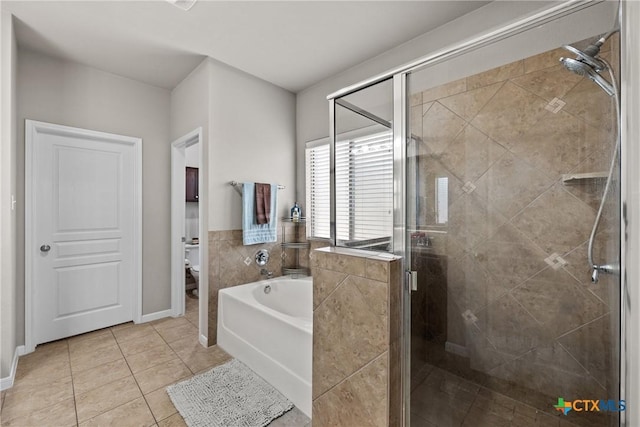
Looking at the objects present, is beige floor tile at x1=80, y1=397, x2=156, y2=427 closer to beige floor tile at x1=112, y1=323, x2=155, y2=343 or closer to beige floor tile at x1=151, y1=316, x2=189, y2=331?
beige floor tile at x1=112, y1=323, x2=155, y2=343

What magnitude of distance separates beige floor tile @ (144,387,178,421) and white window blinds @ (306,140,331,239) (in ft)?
6.23

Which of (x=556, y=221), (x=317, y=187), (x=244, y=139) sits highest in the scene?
(x=244, y=139)

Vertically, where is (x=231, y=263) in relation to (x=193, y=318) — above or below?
above

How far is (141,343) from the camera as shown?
2609 mm

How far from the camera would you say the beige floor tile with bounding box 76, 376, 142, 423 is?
5.62ft

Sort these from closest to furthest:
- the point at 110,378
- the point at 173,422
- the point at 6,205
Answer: the point at 173,422 → the point at 6,205 → the point at 110,378

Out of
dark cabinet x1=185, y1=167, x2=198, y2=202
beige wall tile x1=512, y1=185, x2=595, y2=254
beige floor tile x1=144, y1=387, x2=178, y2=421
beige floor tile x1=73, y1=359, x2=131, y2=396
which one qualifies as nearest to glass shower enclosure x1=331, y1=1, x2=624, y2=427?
beige wall tile x1=512, y1=185, x2=595, y2=254

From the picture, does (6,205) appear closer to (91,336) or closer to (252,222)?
(91,336)

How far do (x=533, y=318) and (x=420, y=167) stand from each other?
30.3 inches

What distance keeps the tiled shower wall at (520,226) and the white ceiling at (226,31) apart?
4.27 feet

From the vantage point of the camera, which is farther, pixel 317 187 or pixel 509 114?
pixel 317 187

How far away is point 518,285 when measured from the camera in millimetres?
1146

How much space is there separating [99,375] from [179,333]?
0.78 meters

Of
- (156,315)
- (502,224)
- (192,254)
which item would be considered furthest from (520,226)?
(192,254)
